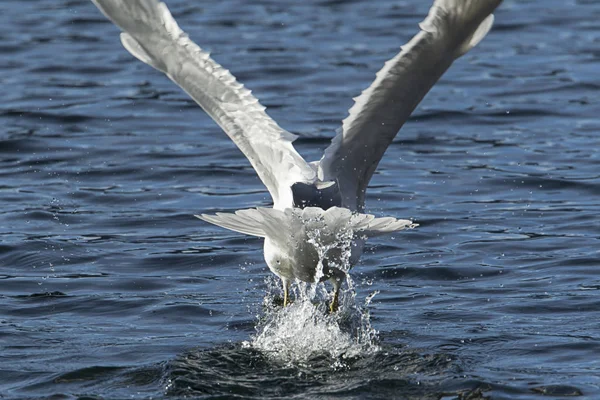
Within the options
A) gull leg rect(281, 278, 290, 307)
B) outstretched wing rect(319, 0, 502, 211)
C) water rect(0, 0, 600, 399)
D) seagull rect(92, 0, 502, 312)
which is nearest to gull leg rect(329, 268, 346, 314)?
seagull rect(92, 0, 502, 312)

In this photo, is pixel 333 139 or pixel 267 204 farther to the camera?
pixel 267 204

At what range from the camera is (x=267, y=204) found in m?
11.7

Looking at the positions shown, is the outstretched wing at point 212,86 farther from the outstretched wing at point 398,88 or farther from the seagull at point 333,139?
the outstretched wing at point 398,88

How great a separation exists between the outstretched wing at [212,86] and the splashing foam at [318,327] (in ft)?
1.74

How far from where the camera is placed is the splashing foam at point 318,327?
7.65 m

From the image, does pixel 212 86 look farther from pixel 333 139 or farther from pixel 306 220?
pixel 306 220

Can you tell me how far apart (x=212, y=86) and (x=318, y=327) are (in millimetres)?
1721

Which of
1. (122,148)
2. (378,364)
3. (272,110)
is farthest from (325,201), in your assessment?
(272,110)

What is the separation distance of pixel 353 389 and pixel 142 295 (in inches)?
106

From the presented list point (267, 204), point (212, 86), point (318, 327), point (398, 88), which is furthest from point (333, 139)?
point (267, 204)

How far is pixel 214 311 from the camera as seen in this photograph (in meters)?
8.84

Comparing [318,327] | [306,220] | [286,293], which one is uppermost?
[306,220]

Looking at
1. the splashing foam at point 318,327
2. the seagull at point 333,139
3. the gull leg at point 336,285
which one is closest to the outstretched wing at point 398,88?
the seagull at point 333,139

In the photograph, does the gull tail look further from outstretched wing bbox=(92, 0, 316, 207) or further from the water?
the water
